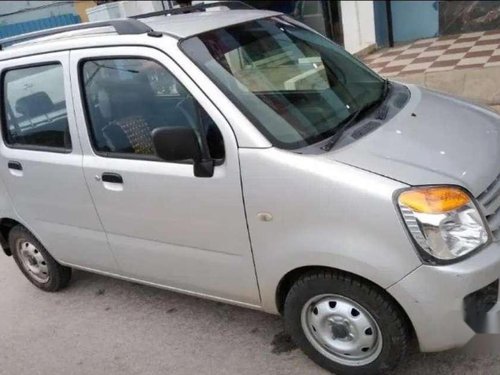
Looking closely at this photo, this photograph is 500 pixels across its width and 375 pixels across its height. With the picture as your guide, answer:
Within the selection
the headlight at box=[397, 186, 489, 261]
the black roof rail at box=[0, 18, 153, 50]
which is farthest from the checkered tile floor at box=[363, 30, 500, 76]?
the headlight at box=[397, 186, 489, 261]

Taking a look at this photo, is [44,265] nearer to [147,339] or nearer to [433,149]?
[147,339]

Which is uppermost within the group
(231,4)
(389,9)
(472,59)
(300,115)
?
(231,4)

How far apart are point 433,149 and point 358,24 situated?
7.44 m

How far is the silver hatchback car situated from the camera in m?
2.19

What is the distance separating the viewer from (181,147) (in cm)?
249

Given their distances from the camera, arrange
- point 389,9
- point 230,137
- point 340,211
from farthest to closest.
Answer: point 389,9
point 230,137
point 340,211

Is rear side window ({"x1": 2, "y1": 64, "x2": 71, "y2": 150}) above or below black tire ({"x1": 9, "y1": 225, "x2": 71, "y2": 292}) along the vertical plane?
above

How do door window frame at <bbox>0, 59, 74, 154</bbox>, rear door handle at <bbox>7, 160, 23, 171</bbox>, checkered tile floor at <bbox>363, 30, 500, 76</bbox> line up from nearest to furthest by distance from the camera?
door window frame at <bbox>0, 59, 74, 154</bbox>
rear door handle at <bbox>7, 160, 23, 171</bbox>
checkered tile floor at <bbox>363, 30, 500, 76</bbox>

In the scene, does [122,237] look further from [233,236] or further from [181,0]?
[181,0]

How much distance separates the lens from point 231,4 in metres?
3.68

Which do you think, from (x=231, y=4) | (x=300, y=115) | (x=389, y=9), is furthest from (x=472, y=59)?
(x=300, y=115)

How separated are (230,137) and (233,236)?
487 mm

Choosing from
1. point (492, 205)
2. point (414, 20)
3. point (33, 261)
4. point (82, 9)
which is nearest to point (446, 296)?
point (492, 205)

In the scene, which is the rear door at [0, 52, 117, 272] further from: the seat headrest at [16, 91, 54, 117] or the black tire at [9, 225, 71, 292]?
the black tire at [9, 225, 71, 292]
